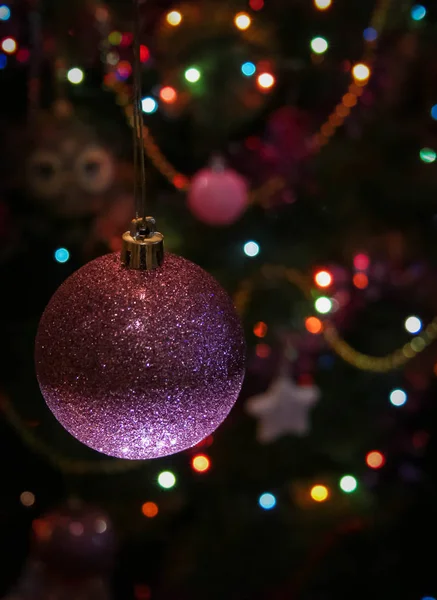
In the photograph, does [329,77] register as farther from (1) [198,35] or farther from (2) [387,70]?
(1) [198,35]

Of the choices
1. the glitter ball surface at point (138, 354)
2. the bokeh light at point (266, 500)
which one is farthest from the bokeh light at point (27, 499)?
the glitter ball surface at point (138, 354)

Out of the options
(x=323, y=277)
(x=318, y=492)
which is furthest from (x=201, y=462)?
(x=323, y=277)

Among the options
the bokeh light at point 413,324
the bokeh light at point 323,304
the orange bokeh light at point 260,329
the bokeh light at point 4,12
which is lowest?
the bokeh light at point 413,324

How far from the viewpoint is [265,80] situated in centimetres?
155

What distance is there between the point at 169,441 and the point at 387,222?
45.1 inches

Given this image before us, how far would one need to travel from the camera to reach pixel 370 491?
1953 millimetres

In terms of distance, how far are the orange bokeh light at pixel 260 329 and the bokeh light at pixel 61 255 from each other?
453 mm

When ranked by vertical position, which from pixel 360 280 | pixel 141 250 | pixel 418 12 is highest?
pixel 418 12

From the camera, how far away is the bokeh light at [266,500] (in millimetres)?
1924

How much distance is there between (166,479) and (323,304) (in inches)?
23.0

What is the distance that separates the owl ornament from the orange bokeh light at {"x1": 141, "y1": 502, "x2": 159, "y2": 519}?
2.20 feet

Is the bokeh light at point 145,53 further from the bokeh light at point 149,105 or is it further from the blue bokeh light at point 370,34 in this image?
the blue bokeh light at point 370,34

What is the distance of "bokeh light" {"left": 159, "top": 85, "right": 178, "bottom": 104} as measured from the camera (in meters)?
1.53

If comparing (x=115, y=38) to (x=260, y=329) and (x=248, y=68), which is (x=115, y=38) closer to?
(x=248, y=68)
